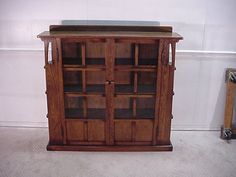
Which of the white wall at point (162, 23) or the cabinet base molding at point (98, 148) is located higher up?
the white wall at point (162, 23)

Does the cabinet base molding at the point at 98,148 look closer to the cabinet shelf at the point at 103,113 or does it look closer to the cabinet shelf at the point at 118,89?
the cabinet shelf at the point at 103,113

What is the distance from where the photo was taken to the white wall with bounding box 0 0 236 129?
2.24 meters

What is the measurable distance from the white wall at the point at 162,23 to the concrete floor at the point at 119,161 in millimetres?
245

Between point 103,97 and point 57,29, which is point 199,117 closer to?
point 103,97

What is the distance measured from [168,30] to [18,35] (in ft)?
3.95

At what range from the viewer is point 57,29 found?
2.17m

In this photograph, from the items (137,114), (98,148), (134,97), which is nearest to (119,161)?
(98,148)

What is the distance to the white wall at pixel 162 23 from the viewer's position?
2236 mm

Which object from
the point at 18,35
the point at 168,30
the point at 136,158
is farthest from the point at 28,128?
the point at 168,30

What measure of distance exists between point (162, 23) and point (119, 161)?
1.12 meters

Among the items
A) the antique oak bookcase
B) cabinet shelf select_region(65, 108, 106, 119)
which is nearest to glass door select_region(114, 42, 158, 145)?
the antique oak bookcase

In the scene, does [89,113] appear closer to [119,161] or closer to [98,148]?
[98,148]

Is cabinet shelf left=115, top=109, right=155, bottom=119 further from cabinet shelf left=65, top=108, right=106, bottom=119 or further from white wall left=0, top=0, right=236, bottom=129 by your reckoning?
white wall left=0, top=0, right=236, bottom=129

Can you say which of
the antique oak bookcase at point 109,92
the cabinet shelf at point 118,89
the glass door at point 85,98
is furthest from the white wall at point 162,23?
the cabinet shelf at point 118,89
